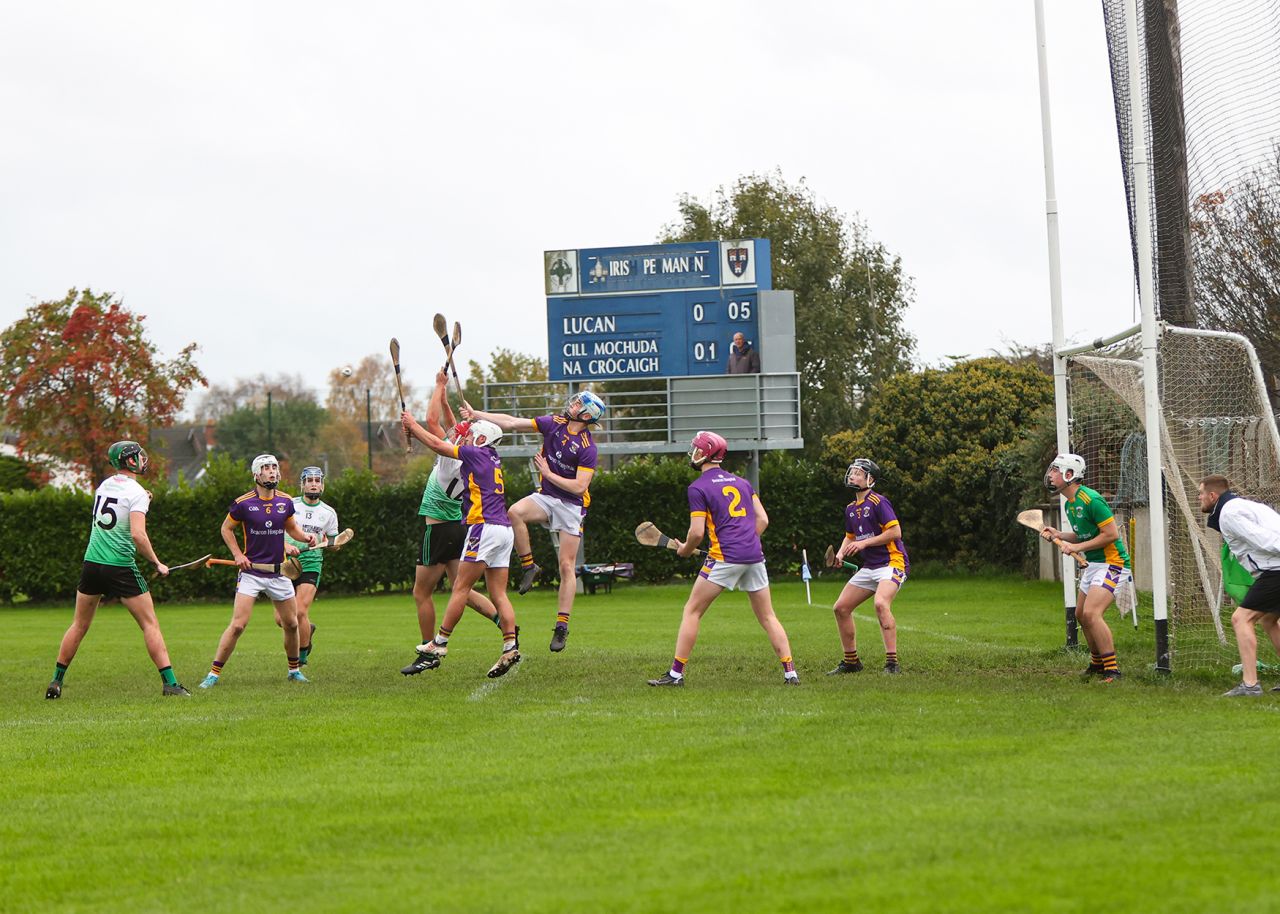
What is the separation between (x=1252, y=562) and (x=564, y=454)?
6.30 metres

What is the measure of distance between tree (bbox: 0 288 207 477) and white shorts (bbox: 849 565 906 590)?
1467 inches

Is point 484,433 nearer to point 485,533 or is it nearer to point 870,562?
point 485,533

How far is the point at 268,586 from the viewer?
14.1 metres

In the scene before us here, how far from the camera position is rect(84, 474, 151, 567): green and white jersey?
13.2 meters

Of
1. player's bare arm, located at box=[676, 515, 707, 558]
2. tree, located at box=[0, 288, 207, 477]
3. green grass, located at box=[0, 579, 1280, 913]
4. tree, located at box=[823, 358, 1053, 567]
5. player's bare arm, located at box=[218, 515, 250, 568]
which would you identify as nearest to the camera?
green grass, located at box=[0, 579, 1280, 913]

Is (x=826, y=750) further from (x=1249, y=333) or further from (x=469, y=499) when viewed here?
(x=1249, y=333)

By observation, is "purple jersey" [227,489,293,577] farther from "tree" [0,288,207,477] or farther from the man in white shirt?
"tree" [0,288,207,477]

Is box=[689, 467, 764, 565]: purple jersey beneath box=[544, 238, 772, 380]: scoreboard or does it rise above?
beneath

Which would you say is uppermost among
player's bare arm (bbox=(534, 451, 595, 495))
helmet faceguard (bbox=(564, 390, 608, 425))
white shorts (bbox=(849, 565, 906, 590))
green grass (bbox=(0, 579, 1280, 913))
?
helmet faceguard (bbox=(564, 390, 608, 425))

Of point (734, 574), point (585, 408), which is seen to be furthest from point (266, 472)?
point (734, 574)

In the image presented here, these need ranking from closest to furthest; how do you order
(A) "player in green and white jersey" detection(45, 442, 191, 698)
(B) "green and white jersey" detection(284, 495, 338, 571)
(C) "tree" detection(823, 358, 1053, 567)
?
1. (A) "player in green and white jersey" detection(45, 442, 191, 698)
2. (B) "green and white jersey" detection(284, 495, 338, 571)
3. (C) "tree" detection(823, 358, 1053, 567)

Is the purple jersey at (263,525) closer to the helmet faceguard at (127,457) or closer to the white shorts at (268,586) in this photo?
the white shorts at (268,586)

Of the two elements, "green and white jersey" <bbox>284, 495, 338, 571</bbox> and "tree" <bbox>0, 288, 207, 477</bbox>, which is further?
"tree" <bbox>0, 288, 207, 477</bbox>

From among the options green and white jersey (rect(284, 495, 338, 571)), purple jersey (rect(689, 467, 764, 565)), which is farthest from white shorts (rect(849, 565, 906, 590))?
green and white jersey (rect(284, 495, 338, 571))
